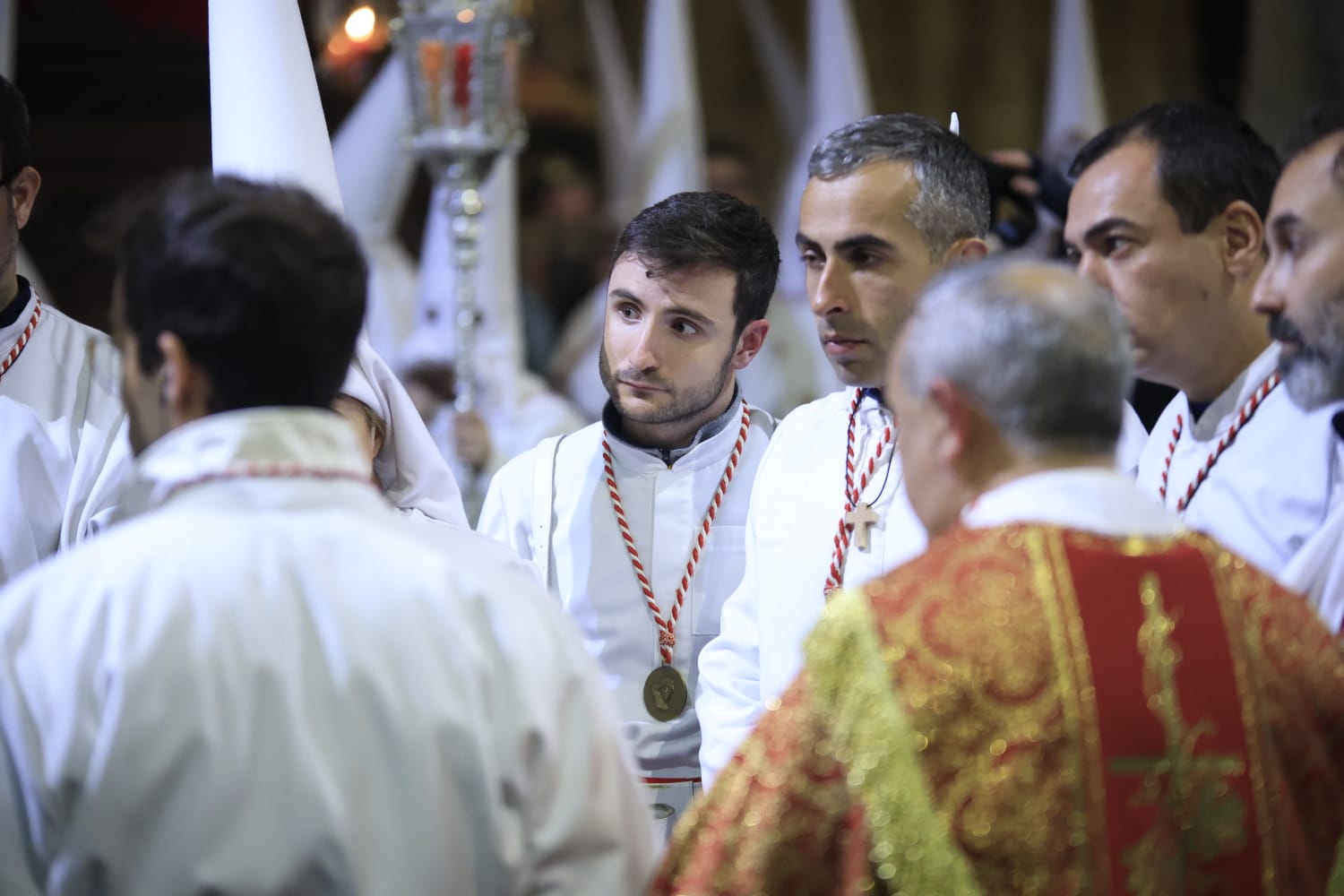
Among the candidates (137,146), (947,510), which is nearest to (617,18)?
(137,146)

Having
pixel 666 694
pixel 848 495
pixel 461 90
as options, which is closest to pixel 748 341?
pixel 848 495

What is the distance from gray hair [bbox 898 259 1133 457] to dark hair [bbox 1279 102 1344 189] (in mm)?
618

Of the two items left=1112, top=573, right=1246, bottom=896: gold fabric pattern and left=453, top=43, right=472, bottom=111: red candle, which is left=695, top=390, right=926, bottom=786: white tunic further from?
left=453, top=43, right=472, bottom=111: red candle

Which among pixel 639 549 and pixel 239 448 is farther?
pixel 639 549

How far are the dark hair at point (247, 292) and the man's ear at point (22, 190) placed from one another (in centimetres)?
125

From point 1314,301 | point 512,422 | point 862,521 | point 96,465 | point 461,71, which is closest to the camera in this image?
point 1314,301

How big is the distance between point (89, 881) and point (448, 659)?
0.42 meters

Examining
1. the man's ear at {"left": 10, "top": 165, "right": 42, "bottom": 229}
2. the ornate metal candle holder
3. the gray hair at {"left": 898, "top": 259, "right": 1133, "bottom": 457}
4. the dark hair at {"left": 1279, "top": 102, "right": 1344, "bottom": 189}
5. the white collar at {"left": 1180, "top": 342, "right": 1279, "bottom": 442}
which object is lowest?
the white collar at {"left": 1180, "top": 342, "right": 1279, "bottom": 442}

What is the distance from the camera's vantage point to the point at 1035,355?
1.67 m

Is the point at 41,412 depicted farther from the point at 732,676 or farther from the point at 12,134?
the point at 732,676

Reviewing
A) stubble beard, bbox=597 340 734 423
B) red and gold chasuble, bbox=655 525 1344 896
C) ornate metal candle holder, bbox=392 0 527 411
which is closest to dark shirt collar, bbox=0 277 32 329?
stubble beard, bbox=597 340 734 423

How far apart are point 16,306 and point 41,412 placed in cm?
21

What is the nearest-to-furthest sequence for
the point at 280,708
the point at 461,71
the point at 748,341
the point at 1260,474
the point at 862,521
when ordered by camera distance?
the point at 280,708
the point at 1260,474
the point at 862,521
the point at 748,341
the point at 461,71

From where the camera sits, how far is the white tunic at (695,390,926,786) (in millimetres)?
2646
